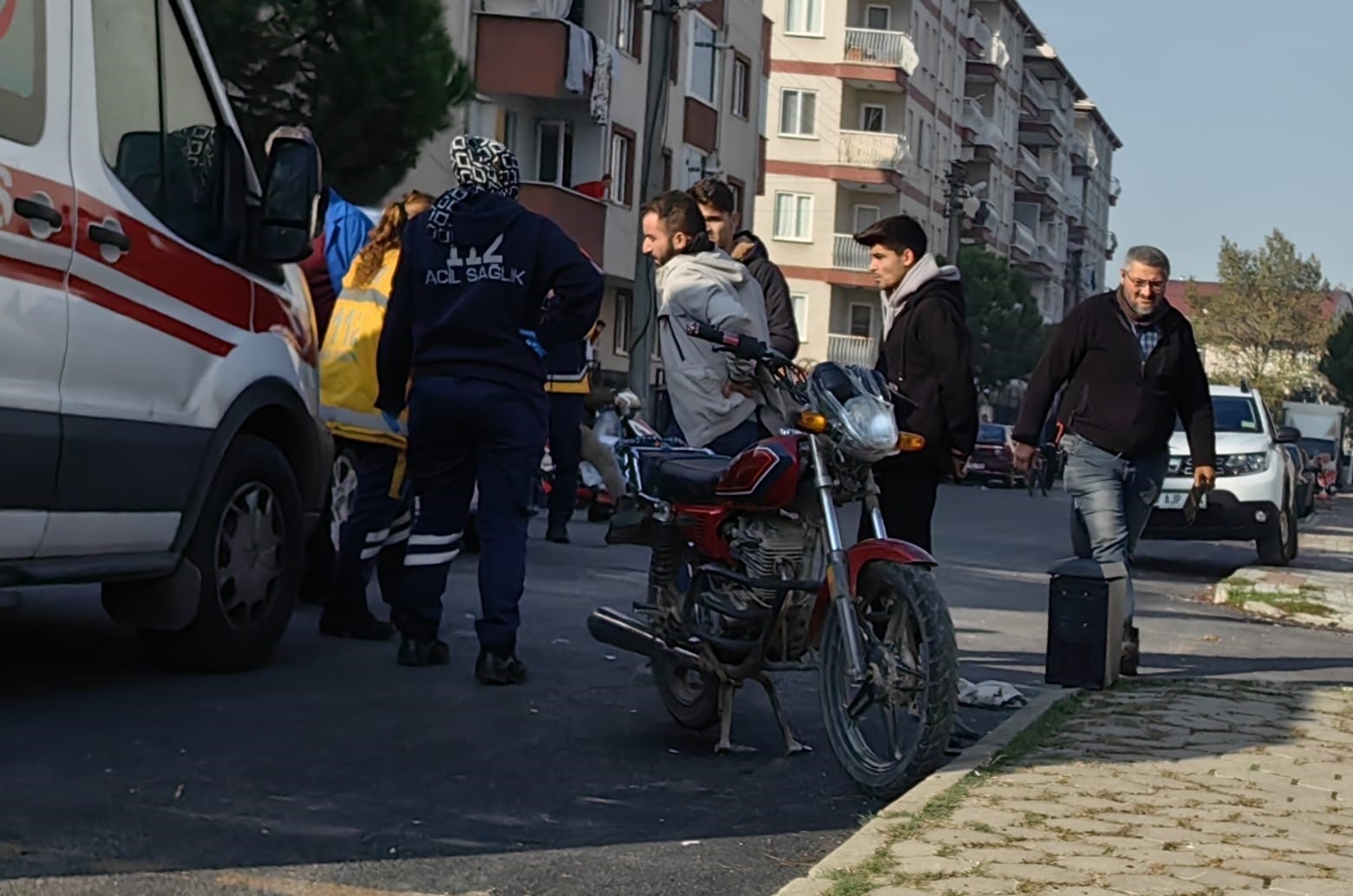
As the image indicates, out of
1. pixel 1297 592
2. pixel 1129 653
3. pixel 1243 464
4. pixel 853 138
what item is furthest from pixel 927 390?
pixel 853 138

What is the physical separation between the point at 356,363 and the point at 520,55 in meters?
26.4

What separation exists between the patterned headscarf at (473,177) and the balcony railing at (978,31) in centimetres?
8360

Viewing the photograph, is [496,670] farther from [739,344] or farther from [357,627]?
[739,344]

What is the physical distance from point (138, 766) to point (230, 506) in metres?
1.80

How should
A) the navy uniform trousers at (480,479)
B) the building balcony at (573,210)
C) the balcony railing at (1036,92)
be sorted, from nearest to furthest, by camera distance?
1. the navy uniform trousers at (480,479)
2. the building balcony at (573,210)
3. the balcony railing at (1036,92)

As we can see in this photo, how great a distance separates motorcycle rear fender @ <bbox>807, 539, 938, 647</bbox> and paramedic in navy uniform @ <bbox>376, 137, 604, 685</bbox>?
1606mm

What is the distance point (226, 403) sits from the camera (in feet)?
24.3

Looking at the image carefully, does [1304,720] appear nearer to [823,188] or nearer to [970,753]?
[970,753]

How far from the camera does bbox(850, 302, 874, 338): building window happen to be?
74.7 m

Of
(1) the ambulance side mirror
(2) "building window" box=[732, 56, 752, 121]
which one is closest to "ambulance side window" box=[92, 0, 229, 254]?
(1) the ambulance side mirror

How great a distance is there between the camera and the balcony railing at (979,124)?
89.9 m

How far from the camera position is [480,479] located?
7809mm

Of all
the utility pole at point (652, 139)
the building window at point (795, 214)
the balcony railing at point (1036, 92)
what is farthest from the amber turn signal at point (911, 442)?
the balcony railing at point (1036, 92)

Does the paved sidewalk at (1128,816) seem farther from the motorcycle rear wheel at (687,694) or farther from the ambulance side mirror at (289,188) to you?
the ambulance side mirror at (289,188)
